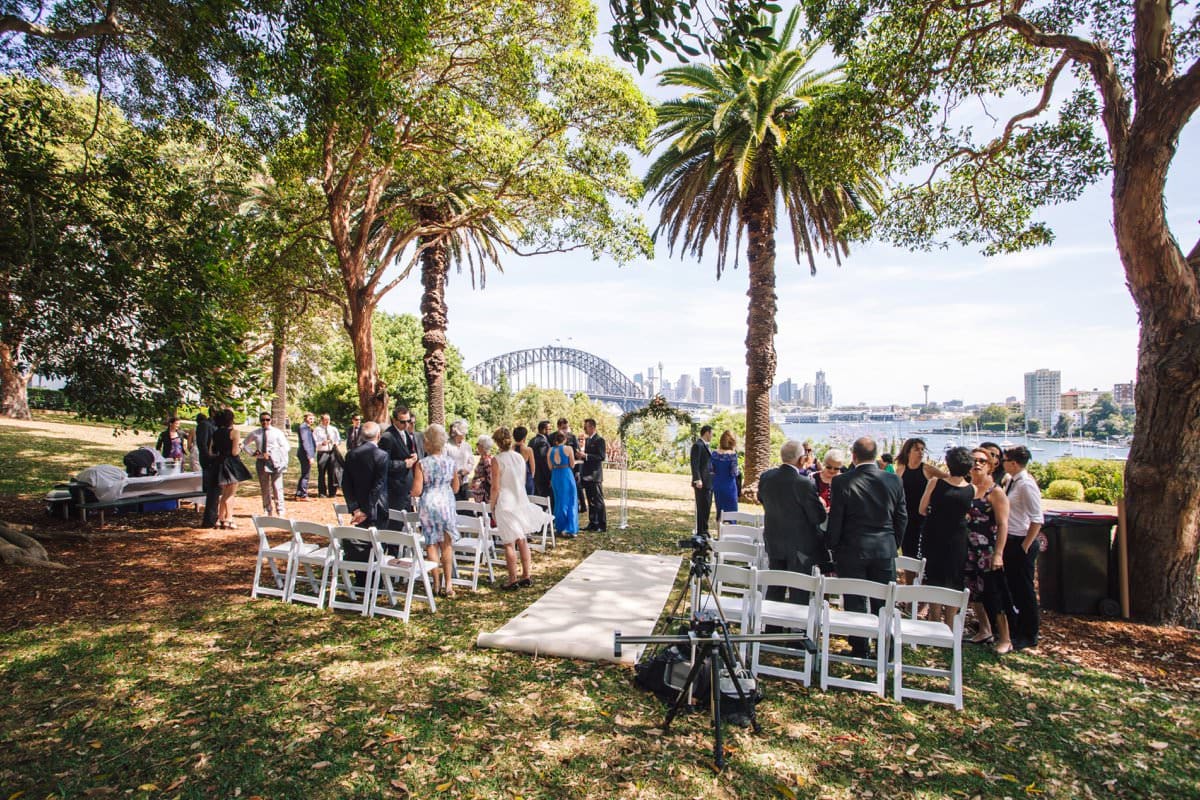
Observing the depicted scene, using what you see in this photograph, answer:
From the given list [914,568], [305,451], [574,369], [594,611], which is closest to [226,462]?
[305,451]

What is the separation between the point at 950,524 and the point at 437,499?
5107 mm

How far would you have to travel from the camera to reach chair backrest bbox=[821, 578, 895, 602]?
4.77 m

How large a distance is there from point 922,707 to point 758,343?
1171 cm

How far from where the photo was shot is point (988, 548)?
5.70 m

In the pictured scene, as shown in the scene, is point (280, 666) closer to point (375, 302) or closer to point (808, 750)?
point (808, 750)

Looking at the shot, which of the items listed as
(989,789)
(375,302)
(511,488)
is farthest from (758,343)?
(989,789)

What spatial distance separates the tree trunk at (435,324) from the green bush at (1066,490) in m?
18.4

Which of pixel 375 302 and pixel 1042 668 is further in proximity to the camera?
pixel 375 302

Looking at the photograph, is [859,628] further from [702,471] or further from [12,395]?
[12,395]

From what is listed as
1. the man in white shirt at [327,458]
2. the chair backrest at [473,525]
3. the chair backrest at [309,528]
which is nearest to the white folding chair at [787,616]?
the chair backrest at [473,525]

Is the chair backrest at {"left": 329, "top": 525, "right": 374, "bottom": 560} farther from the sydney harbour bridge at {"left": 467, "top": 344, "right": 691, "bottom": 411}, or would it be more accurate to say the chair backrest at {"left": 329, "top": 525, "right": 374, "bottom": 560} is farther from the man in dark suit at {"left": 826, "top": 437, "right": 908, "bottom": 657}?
the sydney harbour bridge at {"left": 467, "top": 344, "right": 691, "bottom": 411}

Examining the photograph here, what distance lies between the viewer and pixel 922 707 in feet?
15.5

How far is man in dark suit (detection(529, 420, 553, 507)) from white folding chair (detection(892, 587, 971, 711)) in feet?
22.6

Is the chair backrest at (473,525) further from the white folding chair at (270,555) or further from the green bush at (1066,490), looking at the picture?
the green bush at (1066,490)
